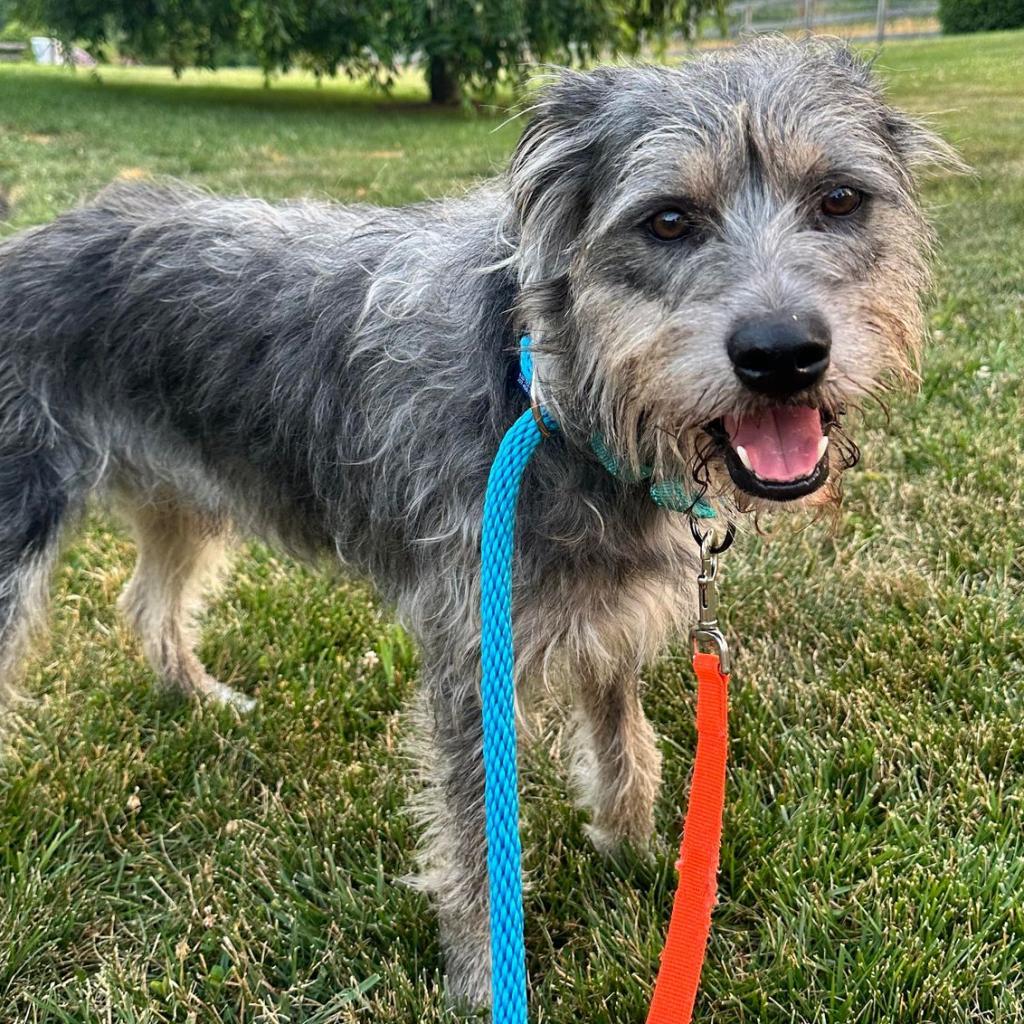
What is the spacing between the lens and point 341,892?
9.50 ft

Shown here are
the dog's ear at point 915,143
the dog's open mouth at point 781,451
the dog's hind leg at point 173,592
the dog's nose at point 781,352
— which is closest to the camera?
the dog's nose at point 781,352

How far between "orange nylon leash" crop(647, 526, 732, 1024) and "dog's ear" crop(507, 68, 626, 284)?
817mm

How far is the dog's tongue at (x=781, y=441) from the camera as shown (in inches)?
81.6

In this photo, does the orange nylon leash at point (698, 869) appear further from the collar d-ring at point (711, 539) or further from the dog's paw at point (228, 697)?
the dog's paw at point (228, 697)

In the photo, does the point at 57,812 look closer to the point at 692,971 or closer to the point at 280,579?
the point at 280,579

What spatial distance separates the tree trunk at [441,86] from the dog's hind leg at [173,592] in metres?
20.5

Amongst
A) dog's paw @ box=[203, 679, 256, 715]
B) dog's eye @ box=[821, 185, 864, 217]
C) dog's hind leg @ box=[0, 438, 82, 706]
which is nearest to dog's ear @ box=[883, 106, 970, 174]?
dog's eye @ box=[821, 185, 864, 217]

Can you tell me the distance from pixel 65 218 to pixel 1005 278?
6652 millimetres

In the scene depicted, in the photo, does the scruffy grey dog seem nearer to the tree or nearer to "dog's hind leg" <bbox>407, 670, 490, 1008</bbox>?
"dog's hind leg" <bbox>407, 670, 490, 1008</bbox>

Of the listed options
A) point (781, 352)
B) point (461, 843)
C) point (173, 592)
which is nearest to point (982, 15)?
point (173, 592)

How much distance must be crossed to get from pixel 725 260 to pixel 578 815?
1884 mm

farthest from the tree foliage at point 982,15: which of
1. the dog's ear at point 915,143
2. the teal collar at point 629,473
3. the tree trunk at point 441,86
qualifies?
the teal collar at point 629,473

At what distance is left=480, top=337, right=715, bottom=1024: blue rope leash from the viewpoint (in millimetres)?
1815

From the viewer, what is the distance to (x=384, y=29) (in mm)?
19344
